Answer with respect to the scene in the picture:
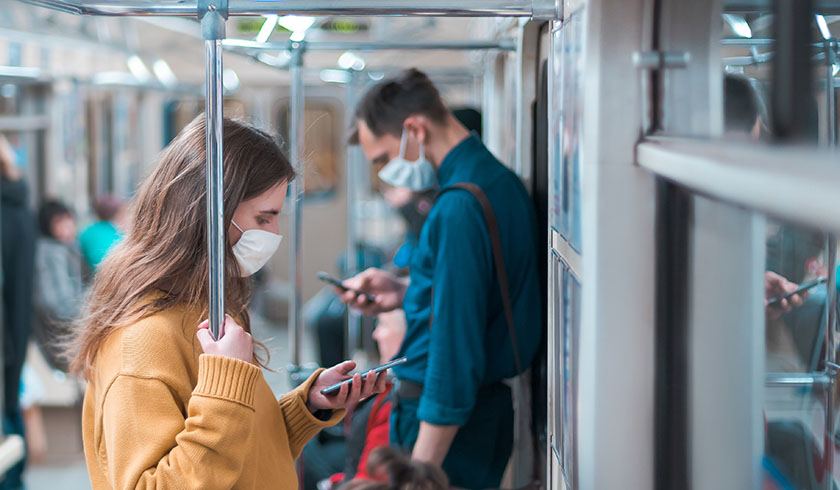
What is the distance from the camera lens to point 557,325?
118 cm

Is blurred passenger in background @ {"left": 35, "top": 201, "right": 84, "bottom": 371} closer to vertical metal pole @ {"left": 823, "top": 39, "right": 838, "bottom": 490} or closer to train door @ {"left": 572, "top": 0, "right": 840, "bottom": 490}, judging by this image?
train door @ {"left": 572, "top": 0, "right": 840, "bottom": 490}

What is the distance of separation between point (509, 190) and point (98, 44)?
10.0 ft

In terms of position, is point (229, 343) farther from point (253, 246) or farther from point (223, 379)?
point (253, 246)

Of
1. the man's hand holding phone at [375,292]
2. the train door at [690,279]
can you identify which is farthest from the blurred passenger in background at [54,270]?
the train door at [690,279]

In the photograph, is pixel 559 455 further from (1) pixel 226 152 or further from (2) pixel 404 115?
(2) pixel 404 115

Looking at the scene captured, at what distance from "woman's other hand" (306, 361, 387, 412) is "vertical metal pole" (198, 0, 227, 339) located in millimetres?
313

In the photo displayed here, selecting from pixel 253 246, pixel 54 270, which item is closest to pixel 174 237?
pixel 253 246

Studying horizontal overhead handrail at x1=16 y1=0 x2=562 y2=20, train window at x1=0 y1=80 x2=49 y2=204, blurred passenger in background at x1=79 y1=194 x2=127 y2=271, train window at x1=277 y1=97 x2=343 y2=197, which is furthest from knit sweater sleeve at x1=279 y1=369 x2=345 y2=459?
train window at x1=277 y1=97 x2=343 y2=197

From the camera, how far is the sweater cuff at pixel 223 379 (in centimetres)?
112

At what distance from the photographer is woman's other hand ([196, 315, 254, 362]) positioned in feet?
3.79

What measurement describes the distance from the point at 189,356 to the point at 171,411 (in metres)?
0.10

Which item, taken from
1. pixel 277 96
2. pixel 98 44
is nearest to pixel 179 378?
pixel 98 44

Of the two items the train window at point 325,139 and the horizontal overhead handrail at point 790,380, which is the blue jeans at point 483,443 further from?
the train window at point 325,139

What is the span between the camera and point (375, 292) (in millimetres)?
2518
